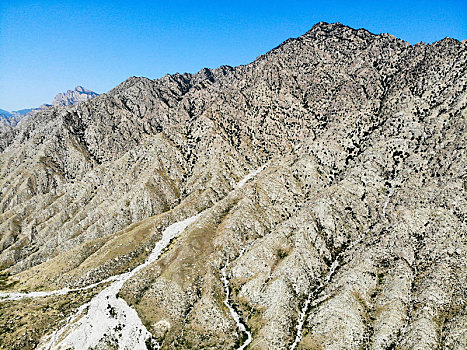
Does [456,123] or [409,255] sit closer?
[409,255]

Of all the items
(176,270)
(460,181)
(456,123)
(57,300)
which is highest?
(456,123)

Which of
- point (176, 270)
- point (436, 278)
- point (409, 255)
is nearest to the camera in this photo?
point (436, 278)

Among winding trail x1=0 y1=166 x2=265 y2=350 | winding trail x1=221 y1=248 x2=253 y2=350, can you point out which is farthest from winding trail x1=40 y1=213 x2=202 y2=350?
winding trail x1=221 y1=248 x2=253 y2=350

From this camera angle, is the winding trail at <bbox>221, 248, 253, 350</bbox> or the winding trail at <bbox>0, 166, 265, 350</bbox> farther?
the winding trail at <bbox>221, 248, 253, 350</bbox>

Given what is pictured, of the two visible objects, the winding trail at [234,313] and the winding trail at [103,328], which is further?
the winding trail at [234,313]

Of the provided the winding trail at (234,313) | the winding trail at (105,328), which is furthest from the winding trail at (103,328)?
the winding trail at (234,313)

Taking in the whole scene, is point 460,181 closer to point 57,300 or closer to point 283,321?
point 283,321

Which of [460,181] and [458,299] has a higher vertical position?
[460,181]

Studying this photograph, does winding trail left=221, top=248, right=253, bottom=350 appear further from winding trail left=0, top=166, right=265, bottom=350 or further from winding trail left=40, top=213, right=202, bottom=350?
winding trail left=40, top=213, right=202, bottom=350

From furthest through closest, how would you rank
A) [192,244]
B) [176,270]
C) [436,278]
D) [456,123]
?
[456,123], [192,244], [176,270], [436,278]

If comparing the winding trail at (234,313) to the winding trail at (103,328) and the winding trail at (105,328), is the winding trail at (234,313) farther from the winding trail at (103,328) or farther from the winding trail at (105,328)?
the winding trail at (103,328)

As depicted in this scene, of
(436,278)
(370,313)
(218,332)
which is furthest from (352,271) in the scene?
(218,332)
